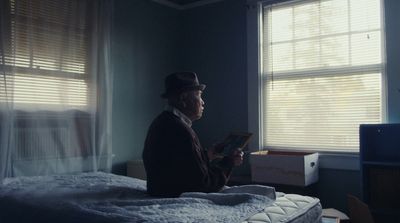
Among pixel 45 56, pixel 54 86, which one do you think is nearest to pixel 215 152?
pixel 54 86

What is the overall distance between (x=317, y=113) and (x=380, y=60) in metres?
0.65

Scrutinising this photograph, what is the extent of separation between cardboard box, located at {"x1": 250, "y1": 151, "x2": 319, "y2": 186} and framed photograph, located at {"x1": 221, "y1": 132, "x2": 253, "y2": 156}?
86 centimetres

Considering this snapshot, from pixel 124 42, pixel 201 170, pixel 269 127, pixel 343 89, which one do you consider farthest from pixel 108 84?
pixel 343 89

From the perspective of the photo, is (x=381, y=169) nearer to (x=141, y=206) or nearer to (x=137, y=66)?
(x=141, y=206)

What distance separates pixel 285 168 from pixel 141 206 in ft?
5.28

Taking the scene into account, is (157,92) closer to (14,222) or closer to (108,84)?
(108,84)

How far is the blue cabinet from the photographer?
2701 millimetres

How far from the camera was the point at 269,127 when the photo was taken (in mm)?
3562

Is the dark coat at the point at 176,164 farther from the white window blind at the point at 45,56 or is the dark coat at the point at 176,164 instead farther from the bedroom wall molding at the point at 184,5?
the bedroom wall molding at the point at 184,5

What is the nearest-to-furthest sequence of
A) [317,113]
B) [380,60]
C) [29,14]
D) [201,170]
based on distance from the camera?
[201,170]
[29,14]
[380,60]
[317,113]

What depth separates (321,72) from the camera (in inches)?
129

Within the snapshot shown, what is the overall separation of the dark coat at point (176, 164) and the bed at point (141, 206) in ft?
0.23

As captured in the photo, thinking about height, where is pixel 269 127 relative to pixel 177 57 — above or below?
below

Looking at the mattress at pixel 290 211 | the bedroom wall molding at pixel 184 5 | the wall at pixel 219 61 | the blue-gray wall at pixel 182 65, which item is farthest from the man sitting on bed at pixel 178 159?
the bedroom wall molding at pixel 184 5
